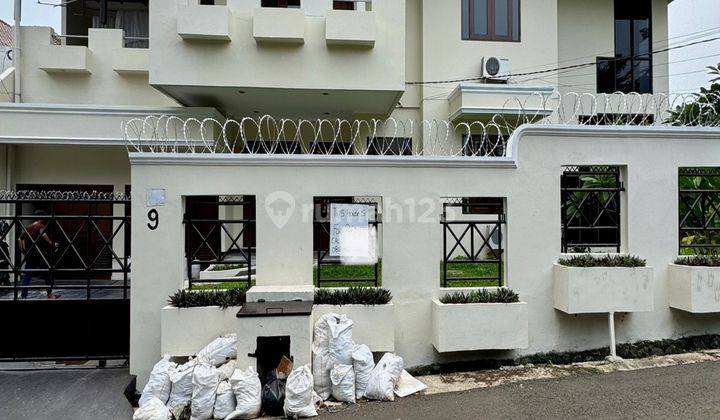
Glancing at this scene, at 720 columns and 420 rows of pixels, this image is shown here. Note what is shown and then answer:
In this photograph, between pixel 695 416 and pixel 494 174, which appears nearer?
pixel 695 416

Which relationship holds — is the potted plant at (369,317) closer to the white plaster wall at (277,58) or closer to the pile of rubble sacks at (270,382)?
the pile of rubble sacks at (270,382)

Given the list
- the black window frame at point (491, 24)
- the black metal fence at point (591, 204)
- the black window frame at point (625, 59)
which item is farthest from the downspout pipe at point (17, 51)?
the black window frame at point (625, 59)

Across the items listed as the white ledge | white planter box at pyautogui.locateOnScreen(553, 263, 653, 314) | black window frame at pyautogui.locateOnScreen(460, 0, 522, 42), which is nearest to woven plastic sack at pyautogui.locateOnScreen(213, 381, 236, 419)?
the white ledge

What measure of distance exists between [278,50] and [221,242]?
4193mm

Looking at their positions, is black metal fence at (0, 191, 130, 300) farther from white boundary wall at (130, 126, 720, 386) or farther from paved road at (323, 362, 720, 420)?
paved road at (323, 362, 720, 420)

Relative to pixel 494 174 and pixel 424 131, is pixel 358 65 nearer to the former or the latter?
pixel 424 131

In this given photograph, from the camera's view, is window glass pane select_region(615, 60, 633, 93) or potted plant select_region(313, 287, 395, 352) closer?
potted plant select_region(313, 287, 395, 352)

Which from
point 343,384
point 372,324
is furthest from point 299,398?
point 372,324

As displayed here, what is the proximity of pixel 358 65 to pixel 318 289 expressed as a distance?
18.0 feet

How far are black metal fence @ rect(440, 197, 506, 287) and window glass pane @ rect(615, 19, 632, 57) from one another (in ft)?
25.7

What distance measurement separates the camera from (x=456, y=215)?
30.9 ft

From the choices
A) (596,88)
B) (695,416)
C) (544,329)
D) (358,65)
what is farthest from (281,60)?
(596,88)

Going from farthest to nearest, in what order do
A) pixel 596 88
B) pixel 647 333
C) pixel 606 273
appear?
pixel 596 88 < pixel 647 333 < pixel 606 273

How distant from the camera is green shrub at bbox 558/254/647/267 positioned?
536cm
